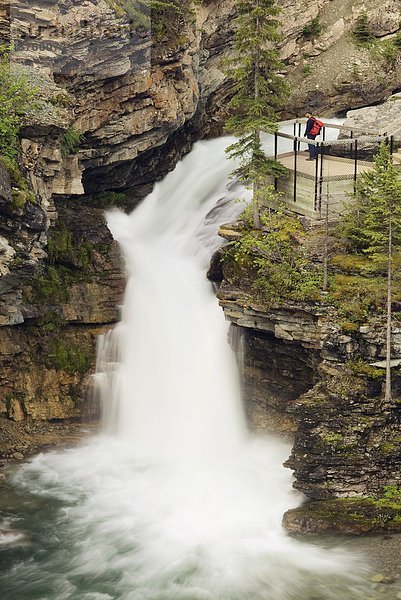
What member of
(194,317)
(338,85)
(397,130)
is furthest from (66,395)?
(338,85)

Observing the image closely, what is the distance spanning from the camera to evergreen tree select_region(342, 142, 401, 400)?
25.6 metres

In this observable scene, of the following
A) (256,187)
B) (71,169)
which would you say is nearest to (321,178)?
(256,187)

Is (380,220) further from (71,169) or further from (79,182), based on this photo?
(71,169)

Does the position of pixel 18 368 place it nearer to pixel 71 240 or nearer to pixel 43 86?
pixel 71 240

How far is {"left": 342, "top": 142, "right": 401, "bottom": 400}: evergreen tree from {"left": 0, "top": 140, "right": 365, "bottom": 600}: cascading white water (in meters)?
6.86

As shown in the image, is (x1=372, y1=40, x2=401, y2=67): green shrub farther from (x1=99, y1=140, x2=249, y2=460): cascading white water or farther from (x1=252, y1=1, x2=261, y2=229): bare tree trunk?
(x1=252, y1=1, x2=261, y2=229): bare tree trunk

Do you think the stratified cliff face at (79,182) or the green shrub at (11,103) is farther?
the stratified cliff face at (79,182)

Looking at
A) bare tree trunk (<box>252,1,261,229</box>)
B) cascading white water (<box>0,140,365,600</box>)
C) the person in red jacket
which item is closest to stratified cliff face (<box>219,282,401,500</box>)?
cascading white water (<box>0,140,365,600</box>)

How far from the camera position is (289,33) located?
52438 millimetres

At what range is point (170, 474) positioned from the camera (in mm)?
29344

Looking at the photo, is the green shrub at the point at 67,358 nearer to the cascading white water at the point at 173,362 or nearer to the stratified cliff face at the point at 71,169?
the stratified cliff face at the point at 71,169

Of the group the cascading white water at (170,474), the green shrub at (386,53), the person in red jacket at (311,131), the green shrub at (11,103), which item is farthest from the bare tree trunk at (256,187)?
the green shrub at (386,53)

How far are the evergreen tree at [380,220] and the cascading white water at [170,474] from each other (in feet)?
22.5

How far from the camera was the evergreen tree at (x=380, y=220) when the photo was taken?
2556 cm
